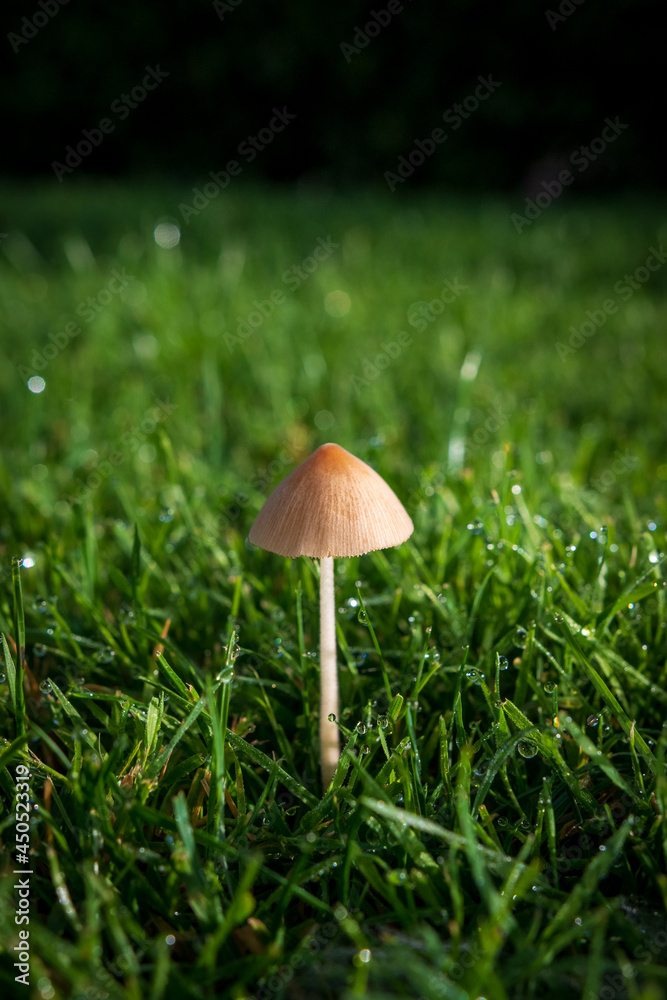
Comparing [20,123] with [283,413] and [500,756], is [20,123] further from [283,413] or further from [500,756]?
[500,756]

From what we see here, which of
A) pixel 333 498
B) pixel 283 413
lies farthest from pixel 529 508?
pixel 283 413
